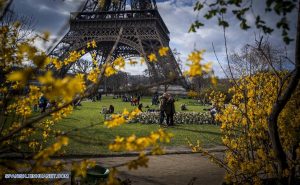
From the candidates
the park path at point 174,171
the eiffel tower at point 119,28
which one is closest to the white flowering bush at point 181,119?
the park path at point 174,171

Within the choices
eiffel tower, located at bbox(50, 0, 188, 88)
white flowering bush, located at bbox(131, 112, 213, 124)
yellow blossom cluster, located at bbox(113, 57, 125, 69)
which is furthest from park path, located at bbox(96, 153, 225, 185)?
eiffel tower, located at bbox(50, 0, 188, 88)

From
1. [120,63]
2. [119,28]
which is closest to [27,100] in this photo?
[120,63]

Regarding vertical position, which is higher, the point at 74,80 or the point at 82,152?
the point at 74,80

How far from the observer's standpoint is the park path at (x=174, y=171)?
23.1 feet

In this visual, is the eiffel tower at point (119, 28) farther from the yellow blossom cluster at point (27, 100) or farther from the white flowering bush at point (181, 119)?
the yellow blossom cluster at point (27, 100)

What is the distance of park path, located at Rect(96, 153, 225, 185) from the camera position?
277 inches

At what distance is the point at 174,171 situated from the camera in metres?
7.91

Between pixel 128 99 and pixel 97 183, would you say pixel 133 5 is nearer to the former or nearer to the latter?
pixel 128 99

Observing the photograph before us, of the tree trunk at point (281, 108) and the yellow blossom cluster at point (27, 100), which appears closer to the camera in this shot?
the tree trunk at point (281, 108)

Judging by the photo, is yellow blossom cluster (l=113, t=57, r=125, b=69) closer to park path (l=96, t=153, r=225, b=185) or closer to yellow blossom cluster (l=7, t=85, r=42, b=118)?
yellow blossom cluster (l=7, t=85, r=42, b=118)

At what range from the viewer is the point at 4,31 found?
9.67 ft

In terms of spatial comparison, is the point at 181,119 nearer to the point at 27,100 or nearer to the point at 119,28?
the point at 27,100

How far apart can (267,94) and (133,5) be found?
33.4 metres

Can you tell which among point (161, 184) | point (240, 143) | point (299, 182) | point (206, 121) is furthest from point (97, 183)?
point (206, 121)
